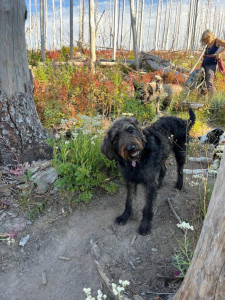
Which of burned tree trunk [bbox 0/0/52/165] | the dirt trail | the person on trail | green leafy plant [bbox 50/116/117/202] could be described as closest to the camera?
the dirt trail

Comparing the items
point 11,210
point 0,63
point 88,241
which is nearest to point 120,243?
point 88,241

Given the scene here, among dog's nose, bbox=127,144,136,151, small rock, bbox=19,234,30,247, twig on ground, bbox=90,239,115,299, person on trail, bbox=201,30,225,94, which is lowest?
small rock, bbox=19,234,30,247

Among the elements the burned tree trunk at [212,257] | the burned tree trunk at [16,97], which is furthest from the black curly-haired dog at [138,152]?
the burned tree trunk at [16,97]

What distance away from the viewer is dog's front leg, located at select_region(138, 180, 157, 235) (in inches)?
126

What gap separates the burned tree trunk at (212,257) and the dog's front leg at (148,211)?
163 cm

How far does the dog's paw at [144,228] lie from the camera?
320 cm

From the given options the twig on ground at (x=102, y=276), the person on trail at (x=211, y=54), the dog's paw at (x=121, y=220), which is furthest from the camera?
the person on trail at (x=211, y=54)

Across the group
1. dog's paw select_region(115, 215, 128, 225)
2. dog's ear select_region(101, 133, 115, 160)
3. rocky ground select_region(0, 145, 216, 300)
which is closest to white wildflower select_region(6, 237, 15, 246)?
rocky ground select_region(0, 145, 216, 300)

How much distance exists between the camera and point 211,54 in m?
7.89

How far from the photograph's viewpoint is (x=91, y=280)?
2713mm

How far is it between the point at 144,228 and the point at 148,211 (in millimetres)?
223

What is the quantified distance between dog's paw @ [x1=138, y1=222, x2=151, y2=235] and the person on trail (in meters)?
6.53

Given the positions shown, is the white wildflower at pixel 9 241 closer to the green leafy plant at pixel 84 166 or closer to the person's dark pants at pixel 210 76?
the green leafy plant at pixel 84 166

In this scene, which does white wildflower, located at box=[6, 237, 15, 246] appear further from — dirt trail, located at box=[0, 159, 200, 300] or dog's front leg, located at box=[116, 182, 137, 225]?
dog's front leg, located at box=[116, 182, 137, 225]
